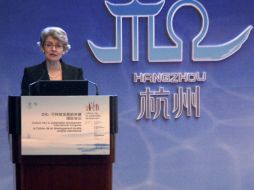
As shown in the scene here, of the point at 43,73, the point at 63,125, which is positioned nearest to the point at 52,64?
the point at 43,73

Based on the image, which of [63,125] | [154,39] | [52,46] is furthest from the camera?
[154,39]

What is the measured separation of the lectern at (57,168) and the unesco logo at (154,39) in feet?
5.54

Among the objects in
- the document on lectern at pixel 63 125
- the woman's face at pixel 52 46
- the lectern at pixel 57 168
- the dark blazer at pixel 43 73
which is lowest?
the lectern at pixel 57 168

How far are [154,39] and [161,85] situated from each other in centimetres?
38

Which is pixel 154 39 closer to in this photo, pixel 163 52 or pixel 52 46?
pixel 163 52

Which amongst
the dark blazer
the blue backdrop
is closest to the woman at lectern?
the dark blazer

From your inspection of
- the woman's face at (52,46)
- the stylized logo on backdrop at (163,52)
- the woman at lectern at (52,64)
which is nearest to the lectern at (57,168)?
the woman at lectern at (52,64)

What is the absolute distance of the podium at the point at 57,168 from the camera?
185cm

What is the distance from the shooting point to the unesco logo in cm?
350

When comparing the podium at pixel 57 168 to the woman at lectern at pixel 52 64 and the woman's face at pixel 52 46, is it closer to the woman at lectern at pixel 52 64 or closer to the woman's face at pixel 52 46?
the woman at lectern at pixel 52 64

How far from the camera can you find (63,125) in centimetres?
185

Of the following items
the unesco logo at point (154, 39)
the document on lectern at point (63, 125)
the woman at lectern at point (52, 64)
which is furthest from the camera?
the unesco logo at point (154, 39)

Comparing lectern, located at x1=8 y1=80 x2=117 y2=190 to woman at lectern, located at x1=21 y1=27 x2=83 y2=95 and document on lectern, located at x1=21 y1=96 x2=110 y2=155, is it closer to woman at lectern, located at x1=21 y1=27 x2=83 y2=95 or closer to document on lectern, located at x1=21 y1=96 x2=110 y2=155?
document on lectern, located at x1=21 y1=96 x2=110 y2=155

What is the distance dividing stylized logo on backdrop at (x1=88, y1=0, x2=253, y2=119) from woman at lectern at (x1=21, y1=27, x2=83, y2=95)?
87 cm
